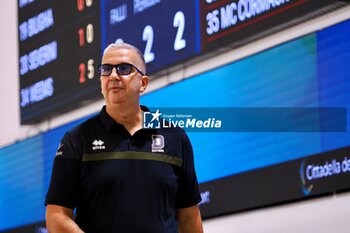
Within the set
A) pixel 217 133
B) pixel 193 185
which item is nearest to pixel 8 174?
pixel 217 133

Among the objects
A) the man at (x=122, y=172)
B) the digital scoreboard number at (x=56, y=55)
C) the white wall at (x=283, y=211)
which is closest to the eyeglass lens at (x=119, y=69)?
the man at (x=122, y=172)

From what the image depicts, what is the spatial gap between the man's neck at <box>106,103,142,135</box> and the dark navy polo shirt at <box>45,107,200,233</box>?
3 centimetres

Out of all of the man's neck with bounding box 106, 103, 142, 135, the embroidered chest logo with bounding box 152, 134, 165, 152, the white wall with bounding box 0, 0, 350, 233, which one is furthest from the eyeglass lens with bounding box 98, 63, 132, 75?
the white wall with bounding box 0, 0, 350, 233

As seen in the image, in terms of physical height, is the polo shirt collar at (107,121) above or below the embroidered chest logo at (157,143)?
above

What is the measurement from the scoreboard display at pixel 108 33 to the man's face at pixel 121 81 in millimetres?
1828

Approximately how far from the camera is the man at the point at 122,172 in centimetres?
304

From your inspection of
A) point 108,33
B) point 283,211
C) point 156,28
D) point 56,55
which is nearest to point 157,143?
point 283,211

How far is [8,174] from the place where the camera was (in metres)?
7.14

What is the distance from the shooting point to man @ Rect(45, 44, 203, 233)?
9.98ft

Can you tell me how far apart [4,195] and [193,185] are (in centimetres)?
413

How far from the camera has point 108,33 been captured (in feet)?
20.9

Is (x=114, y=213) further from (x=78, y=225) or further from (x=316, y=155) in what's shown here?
(x=316, y=155)

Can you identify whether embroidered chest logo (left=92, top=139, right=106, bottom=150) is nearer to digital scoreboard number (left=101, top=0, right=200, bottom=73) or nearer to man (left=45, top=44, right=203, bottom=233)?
man (left=45, top=44, right=203, bottom=233)

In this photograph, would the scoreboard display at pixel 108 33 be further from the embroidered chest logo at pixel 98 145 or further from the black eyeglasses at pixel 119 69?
the embroidered chest logo at pixel 98 145
